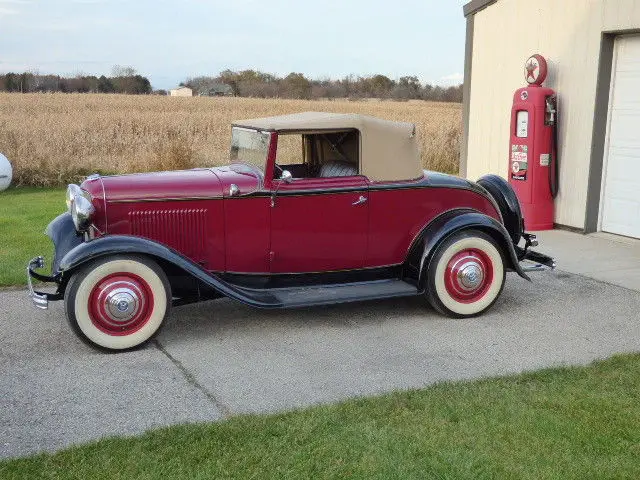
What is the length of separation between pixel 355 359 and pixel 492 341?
3.56 ft

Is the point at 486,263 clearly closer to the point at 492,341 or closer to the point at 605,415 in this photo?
the point at 492,341

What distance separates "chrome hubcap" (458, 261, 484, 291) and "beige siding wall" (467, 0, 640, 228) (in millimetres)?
3764

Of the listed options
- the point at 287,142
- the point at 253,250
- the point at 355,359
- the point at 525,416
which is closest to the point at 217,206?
the point at 253,250

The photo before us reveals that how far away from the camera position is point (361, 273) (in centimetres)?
584

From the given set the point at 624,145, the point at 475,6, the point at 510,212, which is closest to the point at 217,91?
the point at 475,6

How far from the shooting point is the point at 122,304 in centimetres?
493

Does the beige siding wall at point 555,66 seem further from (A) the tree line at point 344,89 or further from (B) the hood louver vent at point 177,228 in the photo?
(A) the tree line at point 344,89

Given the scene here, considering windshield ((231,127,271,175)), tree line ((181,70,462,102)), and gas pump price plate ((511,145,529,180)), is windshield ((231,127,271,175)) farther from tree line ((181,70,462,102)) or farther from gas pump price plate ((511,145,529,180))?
tree line ((181,70,462,102))

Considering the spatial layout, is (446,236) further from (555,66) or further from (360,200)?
(555,66)

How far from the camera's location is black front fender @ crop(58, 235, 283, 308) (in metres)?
4.85

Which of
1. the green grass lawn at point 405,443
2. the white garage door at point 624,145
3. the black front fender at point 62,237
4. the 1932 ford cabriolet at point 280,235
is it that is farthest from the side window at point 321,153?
the white garage door at point 624,145

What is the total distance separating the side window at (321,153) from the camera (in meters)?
5.81

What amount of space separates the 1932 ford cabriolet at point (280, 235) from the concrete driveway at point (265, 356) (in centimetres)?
28

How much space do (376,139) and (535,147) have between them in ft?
12.8
